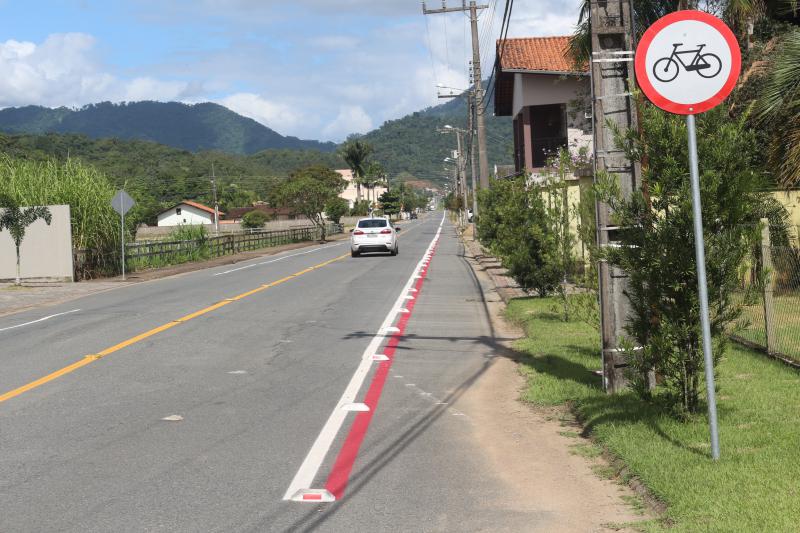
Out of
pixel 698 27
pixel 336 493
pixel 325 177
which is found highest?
pixel 325 177

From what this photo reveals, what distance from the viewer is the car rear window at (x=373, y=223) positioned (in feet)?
123

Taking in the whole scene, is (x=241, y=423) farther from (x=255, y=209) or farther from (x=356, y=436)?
(x=255, y=209)

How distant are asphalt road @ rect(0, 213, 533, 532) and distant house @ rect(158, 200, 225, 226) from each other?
319 feet

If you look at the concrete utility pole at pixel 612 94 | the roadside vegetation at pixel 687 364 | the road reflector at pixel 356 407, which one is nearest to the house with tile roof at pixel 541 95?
the concrete utility pole at pixel 612 94

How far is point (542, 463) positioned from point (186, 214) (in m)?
111

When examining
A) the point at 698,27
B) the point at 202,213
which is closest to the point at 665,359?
the point at 698,27

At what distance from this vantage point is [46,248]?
28.6m

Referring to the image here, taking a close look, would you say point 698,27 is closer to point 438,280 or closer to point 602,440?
point 602,440

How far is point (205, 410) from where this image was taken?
8391mm

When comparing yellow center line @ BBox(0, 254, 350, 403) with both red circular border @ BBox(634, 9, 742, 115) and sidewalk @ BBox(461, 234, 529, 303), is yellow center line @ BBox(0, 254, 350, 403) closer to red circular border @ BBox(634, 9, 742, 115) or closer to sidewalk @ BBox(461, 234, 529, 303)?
sidewalk @ BBox(461, 234, 529, 303)

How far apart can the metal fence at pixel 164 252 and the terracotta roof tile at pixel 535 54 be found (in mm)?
15921

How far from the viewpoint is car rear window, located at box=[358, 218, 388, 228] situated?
123 feet

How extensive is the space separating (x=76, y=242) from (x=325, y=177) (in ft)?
248

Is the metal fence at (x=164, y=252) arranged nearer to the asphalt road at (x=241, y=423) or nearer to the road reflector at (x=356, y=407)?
the asphalt road at (x=241, y=423)
